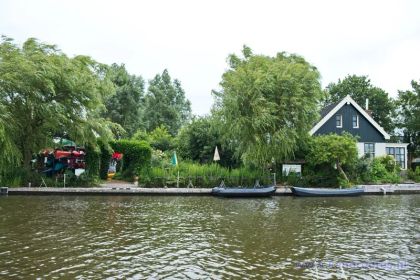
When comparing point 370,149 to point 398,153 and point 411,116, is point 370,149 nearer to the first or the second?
point 398,153

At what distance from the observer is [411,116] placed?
5159 cm

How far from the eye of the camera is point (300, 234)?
1403 centimetres

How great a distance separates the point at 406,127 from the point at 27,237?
167 ft

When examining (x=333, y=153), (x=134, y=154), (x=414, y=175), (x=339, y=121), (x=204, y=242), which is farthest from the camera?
(x=339, y=121)

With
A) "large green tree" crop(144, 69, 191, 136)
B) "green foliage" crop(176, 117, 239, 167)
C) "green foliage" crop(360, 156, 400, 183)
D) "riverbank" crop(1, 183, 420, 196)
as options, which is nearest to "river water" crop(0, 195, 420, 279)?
"riverbank" crop(1, 183, 420, 196)

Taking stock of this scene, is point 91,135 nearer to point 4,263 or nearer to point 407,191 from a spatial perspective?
point 4,263

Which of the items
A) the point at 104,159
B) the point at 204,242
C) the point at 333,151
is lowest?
the point at 204,242

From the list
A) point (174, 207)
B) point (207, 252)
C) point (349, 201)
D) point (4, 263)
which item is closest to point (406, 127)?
point (349, 201)

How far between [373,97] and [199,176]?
38.1 m

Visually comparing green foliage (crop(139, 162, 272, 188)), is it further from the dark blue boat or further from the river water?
the river water

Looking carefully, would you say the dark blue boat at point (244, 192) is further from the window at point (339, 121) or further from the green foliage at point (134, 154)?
the window at point (339, 121)

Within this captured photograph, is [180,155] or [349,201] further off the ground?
[180,155]

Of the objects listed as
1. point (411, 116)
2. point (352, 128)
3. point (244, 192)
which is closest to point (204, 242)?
point (244, 192)

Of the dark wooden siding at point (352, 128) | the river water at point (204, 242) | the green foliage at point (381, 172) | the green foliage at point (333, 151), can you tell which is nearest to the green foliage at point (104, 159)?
the river water at point (204, 242)
